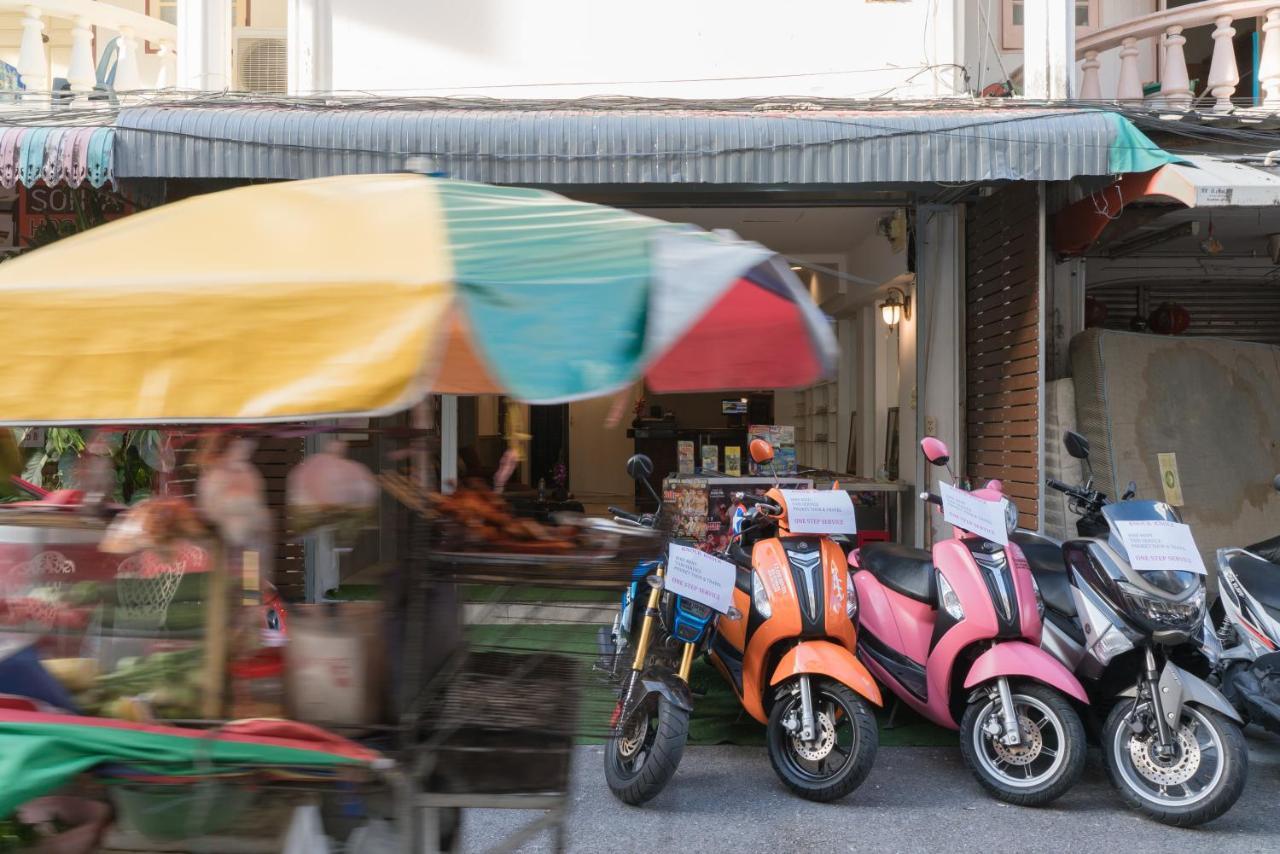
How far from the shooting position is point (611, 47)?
24.9 feet

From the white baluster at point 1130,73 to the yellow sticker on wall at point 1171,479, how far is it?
2547 millimetres

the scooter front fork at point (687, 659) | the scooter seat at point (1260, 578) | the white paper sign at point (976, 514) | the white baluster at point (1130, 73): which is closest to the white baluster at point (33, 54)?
the scooter front fork at point (687, 659)

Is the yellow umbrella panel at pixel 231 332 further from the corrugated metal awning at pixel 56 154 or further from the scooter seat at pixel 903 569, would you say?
the corrugated metal awning at pixel 56 154

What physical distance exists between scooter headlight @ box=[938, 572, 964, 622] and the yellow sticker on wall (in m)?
3.36

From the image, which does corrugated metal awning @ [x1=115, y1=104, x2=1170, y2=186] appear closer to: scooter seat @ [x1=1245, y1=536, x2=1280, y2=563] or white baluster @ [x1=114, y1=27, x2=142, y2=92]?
white baluster @ [x1=114, y1=27, x2=142, y2=92]

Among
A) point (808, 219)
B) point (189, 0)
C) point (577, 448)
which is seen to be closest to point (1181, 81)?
point (808, 219)

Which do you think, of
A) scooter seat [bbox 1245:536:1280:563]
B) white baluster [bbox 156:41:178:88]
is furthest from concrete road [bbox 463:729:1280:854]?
white baluster [bbox 156:41:178:88]

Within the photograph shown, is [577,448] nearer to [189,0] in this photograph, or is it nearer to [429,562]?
[189,0]

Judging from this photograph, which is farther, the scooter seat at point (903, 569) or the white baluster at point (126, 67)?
the white baluster at point (126, 67)

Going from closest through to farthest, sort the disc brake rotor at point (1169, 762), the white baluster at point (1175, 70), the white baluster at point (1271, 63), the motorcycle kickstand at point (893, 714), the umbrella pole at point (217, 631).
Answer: the umbrella pole at point (217, 631), the disc brake rotor at point (1169, 762), the motorcycle kickstand at point (893, 714), the white baluster at point (1271, 63), the white baluster at point (1175, 70)

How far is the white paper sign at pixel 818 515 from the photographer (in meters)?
4.39

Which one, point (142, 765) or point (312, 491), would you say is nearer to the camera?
point (142, 765)

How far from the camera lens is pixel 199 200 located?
2.37m

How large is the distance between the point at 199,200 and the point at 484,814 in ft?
8.97
